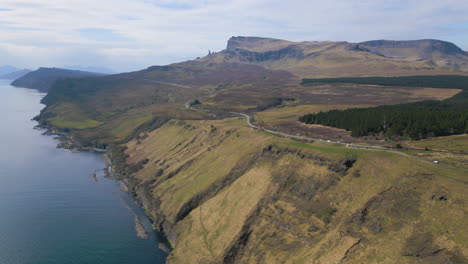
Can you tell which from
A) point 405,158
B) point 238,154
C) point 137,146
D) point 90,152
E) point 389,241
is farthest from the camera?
point 90,152

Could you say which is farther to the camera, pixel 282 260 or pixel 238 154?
pixel 238 154

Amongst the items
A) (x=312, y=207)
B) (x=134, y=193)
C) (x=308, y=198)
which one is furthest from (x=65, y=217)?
(x=312, y=207)

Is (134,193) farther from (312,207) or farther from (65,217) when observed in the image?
(312,207)

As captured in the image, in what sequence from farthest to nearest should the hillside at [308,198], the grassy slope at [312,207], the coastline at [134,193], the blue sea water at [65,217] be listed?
the coastline at [134,193]
the blue sea water at [65,217]
the hillside at [308,198]
the grassy slope at [312,207]

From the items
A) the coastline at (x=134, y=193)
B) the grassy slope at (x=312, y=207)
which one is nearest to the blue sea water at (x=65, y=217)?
the coastline at (x=134, y=193)

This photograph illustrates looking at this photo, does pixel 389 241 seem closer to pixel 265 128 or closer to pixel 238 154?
pixel 238 154

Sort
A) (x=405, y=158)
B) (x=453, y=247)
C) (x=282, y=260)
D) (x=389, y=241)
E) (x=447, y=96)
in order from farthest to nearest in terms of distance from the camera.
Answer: (x=447, y=96)
(x=405, y=158)
(x=282, y=260)
(x=389, y=241)
(x=453, y=247)

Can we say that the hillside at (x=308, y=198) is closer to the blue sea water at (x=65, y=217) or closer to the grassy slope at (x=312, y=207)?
the grassy slope at (x=312, y=207)

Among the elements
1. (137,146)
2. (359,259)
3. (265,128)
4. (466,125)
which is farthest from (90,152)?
(466,125)
